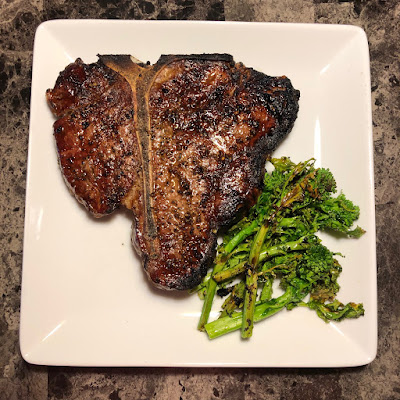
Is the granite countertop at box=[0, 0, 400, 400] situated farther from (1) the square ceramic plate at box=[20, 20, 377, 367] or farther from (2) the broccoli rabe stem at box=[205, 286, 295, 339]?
(2) the broccoli rabe stem at box=[205, 286, 295, 339]

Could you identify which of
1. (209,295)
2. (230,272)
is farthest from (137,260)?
(230,272)

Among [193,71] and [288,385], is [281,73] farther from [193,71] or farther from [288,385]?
[288,385]

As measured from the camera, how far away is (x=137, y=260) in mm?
3113

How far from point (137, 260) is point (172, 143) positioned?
0.88 metres

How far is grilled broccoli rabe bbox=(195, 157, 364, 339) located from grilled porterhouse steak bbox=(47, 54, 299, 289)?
218 millimetres

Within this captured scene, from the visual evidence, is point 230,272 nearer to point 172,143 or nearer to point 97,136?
point 172,143

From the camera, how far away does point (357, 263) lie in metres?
3.02

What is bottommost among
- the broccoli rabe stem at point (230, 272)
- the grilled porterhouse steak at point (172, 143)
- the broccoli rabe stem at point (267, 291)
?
the broccoli rabe stem at point (267, 291)

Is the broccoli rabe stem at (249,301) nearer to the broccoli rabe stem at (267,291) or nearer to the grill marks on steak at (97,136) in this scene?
the broccoli rabe stem at (267,291)

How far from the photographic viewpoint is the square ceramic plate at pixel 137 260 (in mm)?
2982

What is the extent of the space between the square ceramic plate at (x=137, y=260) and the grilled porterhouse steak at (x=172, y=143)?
299 millimetres

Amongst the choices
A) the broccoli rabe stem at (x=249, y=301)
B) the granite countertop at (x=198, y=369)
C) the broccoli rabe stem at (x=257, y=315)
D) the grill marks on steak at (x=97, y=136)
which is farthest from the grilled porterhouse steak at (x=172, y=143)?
the granite countertop at (x=198, y=369)

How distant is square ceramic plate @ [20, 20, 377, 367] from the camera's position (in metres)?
2.98

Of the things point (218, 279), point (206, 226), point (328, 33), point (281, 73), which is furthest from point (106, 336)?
point (328, 33)
